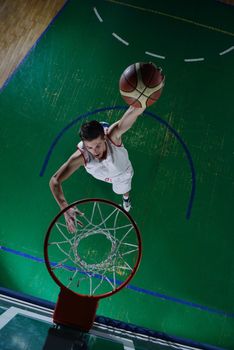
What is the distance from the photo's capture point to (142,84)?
121 inches

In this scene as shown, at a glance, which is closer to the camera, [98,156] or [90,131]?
[90,131]

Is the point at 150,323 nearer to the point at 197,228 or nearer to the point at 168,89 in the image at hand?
the point at 197,228

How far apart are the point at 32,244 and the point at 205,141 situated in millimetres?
2855

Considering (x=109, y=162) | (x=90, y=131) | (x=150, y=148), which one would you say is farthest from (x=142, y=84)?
(x=150, y=148)

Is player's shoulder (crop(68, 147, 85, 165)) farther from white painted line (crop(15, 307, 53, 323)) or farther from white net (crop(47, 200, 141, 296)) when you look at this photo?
white painted line (crop(15, 307, 53, 323))

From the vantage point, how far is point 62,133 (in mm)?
4855

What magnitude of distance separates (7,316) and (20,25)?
4717 mm

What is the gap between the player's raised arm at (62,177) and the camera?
316cm

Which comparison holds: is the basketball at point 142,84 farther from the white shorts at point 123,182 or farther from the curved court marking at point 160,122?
the curved court marking at point 160,122

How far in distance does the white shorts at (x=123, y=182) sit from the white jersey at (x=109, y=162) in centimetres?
11

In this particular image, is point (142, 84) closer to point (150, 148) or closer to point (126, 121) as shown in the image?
point (126, 121)

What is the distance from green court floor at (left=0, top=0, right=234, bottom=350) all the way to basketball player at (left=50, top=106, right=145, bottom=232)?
108 cm

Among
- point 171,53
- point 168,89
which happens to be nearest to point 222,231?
point 168,89

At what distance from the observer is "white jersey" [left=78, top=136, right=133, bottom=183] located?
3.31m
